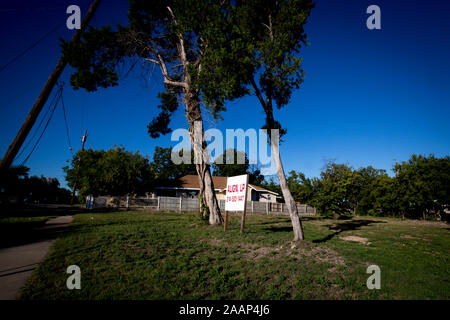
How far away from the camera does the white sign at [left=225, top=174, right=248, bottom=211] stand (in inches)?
383

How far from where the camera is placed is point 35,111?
23.5 ft

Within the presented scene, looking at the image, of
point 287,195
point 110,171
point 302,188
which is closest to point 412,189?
point 302,188

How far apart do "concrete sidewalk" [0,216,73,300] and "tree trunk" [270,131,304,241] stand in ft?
25.1

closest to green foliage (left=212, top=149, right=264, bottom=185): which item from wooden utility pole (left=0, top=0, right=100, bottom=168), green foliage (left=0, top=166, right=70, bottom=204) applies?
green foliage (left=0, top=166, right=70, bottom=204)

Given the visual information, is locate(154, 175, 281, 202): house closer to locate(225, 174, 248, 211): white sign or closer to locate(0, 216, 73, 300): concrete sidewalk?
locate(225, 174, 248, 211): white sign

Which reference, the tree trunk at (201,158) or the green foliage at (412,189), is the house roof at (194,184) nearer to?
the green foliage at (412,189)

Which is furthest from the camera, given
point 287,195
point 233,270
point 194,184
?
point 194,184

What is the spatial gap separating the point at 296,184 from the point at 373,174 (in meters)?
33.1

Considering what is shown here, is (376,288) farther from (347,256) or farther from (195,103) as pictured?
(195,103)

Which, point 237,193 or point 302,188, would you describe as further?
point 302,188

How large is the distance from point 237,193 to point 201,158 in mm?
2974

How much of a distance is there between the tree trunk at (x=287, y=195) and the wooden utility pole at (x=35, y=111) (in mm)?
8482

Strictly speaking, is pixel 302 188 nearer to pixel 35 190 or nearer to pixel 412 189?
pixel 412 189
